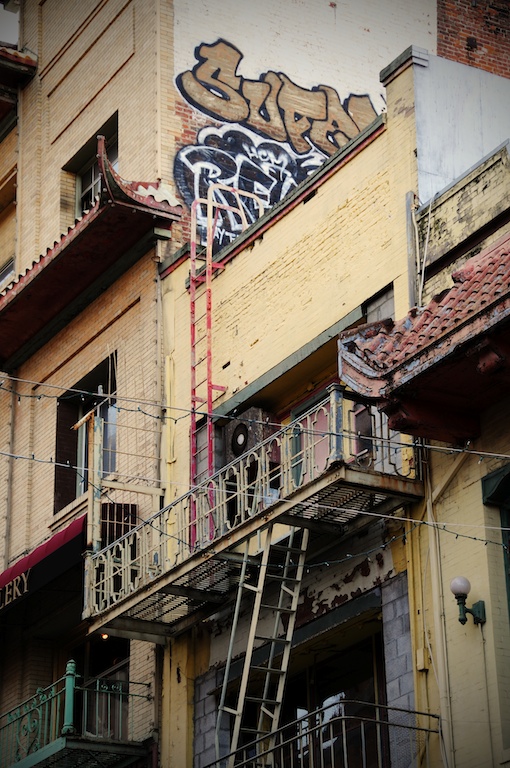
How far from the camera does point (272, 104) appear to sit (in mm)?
26156

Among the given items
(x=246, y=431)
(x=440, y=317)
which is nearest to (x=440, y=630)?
(x=440, y=317)

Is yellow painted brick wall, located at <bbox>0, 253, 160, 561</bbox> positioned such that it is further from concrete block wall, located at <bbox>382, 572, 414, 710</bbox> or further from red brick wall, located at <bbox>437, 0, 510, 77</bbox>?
red brick wall, located at <bbox>437, 0, 510, 77</bbox>

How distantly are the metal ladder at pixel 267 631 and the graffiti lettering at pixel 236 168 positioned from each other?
22.2ft

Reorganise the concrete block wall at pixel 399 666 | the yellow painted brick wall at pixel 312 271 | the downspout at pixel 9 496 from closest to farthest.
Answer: the concrete block wall at pixel 399 666 → the yellow painted brick wall at pixel 312 271 → the downspout at pixel 9 496

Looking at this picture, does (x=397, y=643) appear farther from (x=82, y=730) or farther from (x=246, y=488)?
(x=82, y=730)

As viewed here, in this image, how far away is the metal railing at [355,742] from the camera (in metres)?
15.4

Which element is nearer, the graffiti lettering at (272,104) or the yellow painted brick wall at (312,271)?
the yellow painted brick wall at (312,271)

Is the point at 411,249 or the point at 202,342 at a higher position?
the point at 202,342

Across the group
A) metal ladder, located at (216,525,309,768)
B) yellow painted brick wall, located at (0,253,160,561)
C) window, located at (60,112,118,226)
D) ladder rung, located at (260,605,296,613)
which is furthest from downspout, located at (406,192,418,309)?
window, located at (60,112,118,226)

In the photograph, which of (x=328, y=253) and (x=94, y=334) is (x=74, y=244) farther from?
(x=328, y=253)

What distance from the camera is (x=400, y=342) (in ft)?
52.9

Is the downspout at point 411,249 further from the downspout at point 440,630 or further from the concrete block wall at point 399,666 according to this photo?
the concrete block wall at point 399,666

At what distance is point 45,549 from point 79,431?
3.44m

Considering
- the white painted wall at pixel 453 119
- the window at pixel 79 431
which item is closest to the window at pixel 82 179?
the window at pixel 79 431
